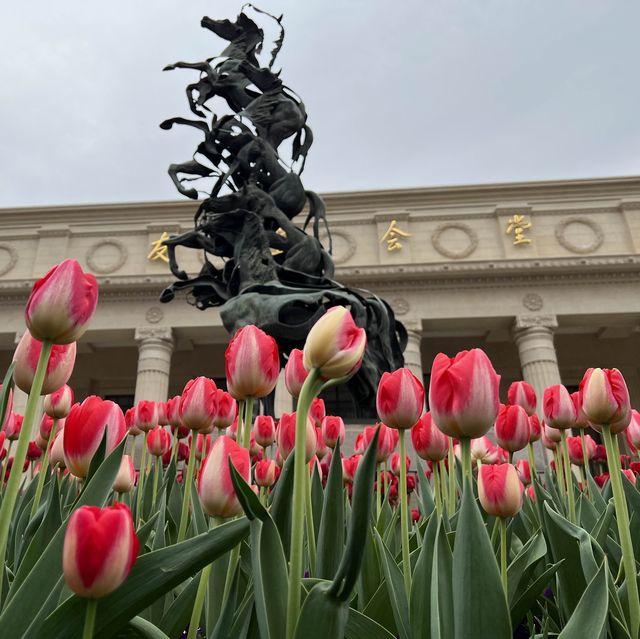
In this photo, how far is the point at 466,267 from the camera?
975 inches

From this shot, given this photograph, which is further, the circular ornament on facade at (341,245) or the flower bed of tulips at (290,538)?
the circular ornament on facade at (341,245)

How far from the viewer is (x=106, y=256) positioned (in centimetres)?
2767

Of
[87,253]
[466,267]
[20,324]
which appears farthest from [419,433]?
[87,253]

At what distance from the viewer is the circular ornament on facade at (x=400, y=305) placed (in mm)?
24906

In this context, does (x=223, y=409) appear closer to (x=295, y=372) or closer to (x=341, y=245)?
(x=295, y=372)

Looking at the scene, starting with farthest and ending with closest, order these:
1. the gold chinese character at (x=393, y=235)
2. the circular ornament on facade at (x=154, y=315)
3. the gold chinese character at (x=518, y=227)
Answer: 1. the gold chinese character at (x=393, y=235)
2. the gold chinese character at (x=518, y=227)
3. the circular ornament on facade at (x=154, y=315)

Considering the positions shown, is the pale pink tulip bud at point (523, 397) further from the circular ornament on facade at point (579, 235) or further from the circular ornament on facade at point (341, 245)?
the circular ornament on facade at point (579, 235)

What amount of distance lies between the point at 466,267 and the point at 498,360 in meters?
6.96

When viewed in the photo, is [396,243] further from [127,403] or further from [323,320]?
[323,320]

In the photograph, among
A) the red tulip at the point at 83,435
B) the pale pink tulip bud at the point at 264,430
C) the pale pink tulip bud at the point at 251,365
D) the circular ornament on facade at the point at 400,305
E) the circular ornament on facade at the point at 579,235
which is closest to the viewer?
the red tulip at the point at 83,435

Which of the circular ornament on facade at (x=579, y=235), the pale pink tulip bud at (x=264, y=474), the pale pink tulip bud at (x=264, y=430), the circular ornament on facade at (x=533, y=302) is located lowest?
the pale pink tulip bud at (x=264, y=474)

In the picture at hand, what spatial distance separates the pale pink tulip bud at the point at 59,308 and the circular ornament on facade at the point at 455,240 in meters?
26.5

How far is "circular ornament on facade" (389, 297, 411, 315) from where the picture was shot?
2491 cm

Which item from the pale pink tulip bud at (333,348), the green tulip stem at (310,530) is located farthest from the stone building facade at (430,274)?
the pale pink tulip bud at (333,348)
